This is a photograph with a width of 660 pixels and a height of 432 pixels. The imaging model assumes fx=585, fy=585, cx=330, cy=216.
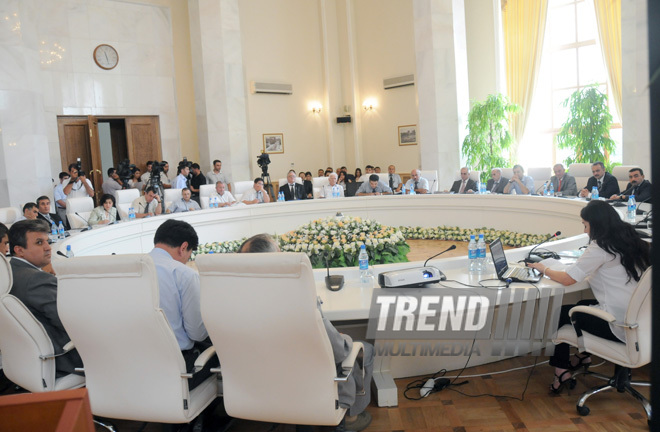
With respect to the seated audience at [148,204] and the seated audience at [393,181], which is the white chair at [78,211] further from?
the seated audience at [393,181]

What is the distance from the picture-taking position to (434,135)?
12273 millimetres

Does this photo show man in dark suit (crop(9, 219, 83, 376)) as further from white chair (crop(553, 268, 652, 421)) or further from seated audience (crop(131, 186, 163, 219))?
seated audience (crop(131, 186, 163, 219))

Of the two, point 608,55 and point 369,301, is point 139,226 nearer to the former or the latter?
point 369,301

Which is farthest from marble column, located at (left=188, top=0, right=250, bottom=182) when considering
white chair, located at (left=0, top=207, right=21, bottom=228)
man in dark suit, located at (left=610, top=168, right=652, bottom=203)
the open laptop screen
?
the open laptop screen

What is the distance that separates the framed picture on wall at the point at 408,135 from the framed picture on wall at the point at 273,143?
2.86 m

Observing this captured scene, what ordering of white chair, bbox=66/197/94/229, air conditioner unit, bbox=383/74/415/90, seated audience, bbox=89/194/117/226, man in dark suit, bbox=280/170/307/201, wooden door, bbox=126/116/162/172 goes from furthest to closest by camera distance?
air conditioner unit, bbox=383/74/415/90
wooden door, bbox=126/116/162/172
man in dark suit, bbox=280/170/307/201
white chair, bbox=66/197/94/229
seated audience, bbox=89/194/117/226

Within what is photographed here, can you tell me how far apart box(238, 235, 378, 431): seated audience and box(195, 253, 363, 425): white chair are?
0.21 ft

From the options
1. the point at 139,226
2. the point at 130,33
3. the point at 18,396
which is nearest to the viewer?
the point at 18,396

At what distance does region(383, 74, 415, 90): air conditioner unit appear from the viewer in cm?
1352

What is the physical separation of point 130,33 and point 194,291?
35.9ft

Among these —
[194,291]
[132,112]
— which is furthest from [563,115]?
[194,291]

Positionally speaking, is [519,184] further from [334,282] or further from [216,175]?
[334,282]

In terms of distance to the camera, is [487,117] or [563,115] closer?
[487,117]

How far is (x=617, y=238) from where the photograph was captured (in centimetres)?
298
